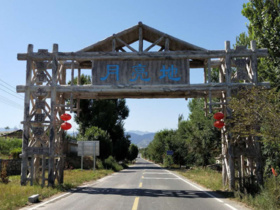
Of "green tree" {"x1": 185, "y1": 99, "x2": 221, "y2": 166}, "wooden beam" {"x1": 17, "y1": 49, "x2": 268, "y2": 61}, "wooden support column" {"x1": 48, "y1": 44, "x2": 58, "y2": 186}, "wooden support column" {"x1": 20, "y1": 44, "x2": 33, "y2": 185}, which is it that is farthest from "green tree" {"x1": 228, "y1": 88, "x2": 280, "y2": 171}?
"green tree" {"x1": 185, "y1": 99, "x2": 221, "y2": 166}

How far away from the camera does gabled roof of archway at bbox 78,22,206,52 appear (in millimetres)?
14781

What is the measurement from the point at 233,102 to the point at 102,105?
133 ft

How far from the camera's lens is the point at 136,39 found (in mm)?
16234

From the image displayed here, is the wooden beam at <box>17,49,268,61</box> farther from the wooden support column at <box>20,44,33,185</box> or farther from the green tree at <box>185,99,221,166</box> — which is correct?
the green tree at <box>185,99,221,166</box>

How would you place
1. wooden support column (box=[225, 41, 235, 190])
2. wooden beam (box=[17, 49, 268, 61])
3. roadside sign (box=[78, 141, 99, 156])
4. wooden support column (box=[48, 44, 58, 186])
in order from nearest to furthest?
wooden support column (box=[225, 41, 235, 190]) < wooden support column (box=[48, 44, 58, 186]) < wooden beam (box=[17, 49, 268, 61]) < roadside sign (box=[78, 141, 99, 156])

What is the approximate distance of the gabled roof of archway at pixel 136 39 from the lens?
1478cm

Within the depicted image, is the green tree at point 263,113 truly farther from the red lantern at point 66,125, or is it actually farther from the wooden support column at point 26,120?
the wooden support column at point 26,120

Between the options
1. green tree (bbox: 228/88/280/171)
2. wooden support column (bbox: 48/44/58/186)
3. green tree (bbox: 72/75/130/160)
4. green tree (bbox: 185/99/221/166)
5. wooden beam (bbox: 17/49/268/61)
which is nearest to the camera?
green tree (bbox: 228/88/280/171)

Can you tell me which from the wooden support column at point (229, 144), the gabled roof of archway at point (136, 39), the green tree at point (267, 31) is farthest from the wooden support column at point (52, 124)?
the green tree at point (267, 31)

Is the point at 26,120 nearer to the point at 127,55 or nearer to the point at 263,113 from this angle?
the point at 127,55

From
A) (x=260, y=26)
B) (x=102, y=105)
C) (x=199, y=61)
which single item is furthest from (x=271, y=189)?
(x=102, y=105)

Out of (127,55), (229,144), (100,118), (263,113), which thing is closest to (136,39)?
(127,55)

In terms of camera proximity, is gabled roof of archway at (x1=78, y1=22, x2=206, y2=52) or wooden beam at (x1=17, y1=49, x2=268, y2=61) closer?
wooden beam at (x1=17, y1=49, x2=268, y2=61)

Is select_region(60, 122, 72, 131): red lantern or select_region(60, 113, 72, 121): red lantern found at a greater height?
select_region(60, 113, 72, 121): red lantern
